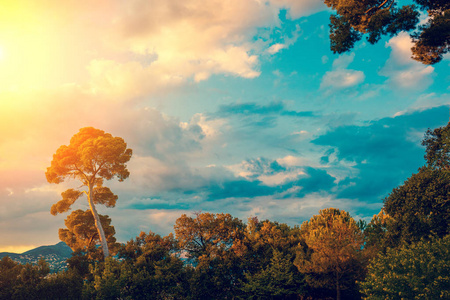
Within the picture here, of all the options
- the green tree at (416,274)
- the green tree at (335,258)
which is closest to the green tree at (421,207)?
the green tree at (335,258)

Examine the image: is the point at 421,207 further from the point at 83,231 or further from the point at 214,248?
the point at 83,231

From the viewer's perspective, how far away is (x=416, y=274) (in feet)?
67.7

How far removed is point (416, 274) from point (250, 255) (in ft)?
71.3

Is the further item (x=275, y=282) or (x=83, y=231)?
(x=83, y=231)

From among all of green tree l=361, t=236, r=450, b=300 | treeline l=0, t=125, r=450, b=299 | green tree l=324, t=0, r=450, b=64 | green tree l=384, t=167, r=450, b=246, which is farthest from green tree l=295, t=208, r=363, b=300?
green tree l=324, t=0, r=450, b=64

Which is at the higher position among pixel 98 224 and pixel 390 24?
pixel 390 24

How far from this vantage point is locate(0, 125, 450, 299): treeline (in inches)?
1245

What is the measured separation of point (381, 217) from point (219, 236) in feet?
63.0

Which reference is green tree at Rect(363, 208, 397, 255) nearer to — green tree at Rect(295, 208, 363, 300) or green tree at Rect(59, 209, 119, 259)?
green tree at Rect(295, 208, 363, 300)

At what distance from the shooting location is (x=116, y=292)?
3394 centimetres

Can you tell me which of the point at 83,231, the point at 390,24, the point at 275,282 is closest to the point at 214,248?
the point at 275,282

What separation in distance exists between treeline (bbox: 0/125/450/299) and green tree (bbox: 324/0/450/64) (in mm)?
9548

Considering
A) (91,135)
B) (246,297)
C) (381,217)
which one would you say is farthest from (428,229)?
(91,135)

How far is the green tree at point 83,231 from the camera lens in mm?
43625
